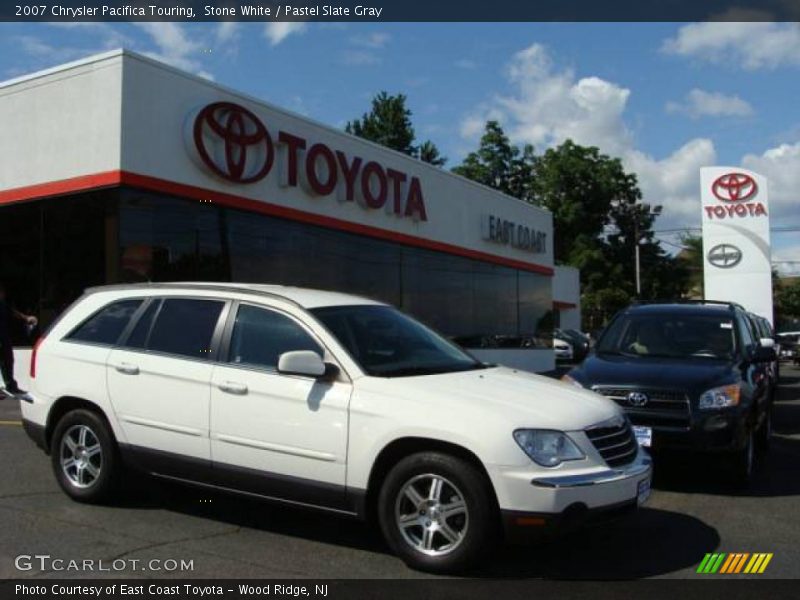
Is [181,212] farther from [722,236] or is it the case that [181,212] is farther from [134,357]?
[722,236]

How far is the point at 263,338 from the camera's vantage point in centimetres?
540

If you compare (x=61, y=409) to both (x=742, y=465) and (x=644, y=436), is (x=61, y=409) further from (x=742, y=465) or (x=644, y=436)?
(x=742, y=465)

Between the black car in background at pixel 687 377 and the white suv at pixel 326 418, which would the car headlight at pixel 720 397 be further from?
the white suv at pixel 326 418

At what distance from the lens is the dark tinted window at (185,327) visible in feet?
18.3

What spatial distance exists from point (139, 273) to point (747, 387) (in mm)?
9096

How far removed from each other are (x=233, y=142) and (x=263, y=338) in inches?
380

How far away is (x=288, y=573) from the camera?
14.9 ft

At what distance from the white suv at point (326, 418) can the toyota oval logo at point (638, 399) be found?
1.93 meters

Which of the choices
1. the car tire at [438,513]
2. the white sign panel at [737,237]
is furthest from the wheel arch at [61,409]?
the white sign panel at [737,237]

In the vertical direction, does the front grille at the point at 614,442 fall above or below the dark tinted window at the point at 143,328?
below

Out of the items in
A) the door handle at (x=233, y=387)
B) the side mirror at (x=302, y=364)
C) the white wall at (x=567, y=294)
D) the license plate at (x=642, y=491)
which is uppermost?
the white wall at (x=567, y=294)

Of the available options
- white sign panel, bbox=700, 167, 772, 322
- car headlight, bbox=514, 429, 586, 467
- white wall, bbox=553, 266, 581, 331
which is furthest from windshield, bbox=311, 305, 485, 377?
white wall, bbox=553, 266, 581, 331

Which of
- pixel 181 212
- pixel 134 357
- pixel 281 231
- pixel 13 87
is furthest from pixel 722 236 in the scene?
pixel 134 357

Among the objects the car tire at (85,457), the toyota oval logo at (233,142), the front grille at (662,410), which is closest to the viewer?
the car tire at (85,457)
